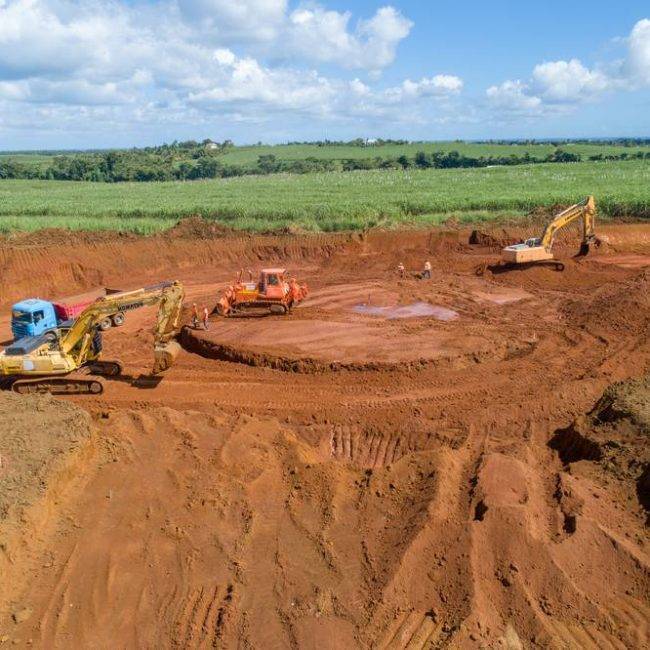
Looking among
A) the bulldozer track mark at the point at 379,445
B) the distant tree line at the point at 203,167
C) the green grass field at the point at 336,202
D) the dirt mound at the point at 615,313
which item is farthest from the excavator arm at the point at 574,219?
the distant tree line at the point at 203,167

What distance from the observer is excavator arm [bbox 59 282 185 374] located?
13.4 metres

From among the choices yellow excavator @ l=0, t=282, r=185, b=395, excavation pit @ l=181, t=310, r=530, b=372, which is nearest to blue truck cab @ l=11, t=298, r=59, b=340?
yellow excavator @ l=0, t=282, r=185, b=395

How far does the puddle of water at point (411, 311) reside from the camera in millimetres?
18391

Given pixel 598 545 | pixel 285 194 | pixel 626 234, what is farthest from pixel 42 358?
pixel 285 194

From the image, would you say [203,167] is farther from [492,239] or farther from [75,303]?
[75,303]

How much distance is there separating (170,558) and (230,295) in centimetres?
1138

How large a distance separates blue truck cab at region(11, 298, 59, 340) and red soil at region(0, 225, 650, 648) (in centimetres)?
223

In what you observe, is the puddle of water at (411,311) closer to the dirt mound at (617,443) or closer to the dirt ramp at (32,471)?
the dirt mound at (617,443)

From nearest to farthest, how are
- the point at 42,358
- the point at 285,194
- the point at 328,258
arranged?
the point at 42,358, the point at 328,258, the point at 285,194

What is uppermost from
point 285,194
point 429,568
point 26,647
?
point 285,194

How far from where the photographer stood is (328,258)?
29062 mm

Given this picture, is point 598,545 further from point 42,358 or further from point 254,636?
point 42,358

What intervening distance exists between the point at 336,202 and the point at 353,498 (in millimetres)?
33588

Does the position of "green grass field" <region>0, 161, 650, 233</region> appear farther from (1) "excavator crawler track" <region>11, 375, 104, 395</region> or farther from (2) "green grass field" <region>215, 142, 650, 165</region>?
(2) "green grass field" <region>215, 142, 650, 165</region>
